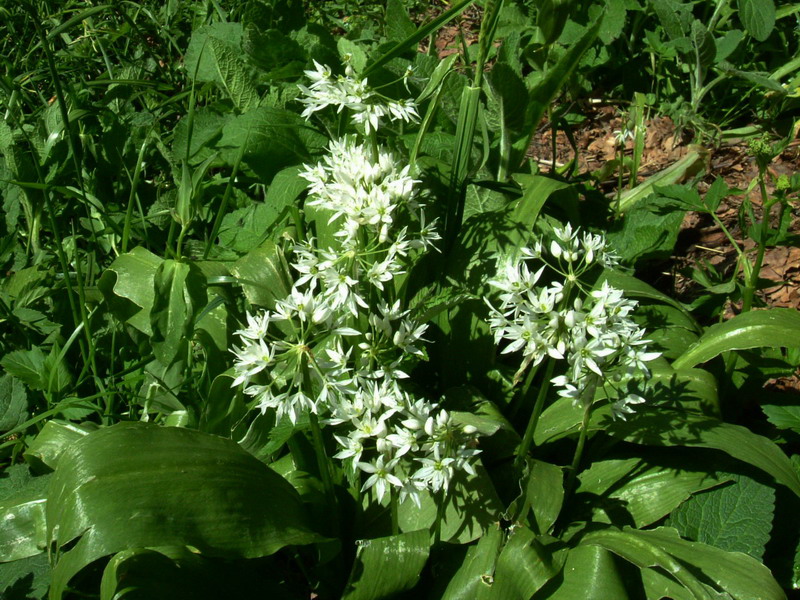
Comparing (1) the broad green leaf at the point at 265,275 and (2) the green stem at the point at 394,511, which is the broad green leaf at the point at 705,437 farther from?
(1) the broad green leaf at the point at 265,275

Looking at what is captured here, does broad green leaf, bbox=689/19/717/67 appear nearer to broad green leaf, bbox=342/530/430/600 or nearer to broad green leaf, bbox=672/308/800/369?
broad green leaf, bbox=672/308/800/369

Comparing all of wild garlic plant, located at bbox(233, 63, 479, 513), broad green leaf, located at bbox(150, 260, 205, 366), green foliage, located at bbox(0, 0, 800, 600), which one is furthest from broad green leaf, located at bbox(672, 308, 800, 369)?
broad green leaf, located at bbox(150, 260, 205, 366)

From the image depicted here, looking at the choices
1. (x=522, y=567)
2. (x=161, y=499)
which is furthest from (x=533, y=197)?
(x=161, y=499)

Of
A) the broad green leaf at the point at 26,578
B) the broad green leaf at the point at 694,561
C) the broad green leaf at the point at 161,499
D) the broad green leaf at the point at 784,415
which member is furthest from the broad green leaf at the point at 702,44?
the broad green leaf at the point at 26,578

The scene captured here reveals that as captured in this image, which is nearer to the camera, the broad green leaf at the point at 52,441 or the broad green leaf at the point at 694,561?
the broad green leaf at the point at 694,561

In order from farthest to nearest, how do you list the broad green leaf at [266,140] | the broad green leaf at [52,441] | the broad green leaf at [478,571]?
the broad green leaf at [266,140] < the broad green leaf at [52,441] < the broad green leaf at [478,571]

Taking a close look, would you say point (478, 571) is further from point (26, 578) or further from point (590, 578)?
point (26, 578)
